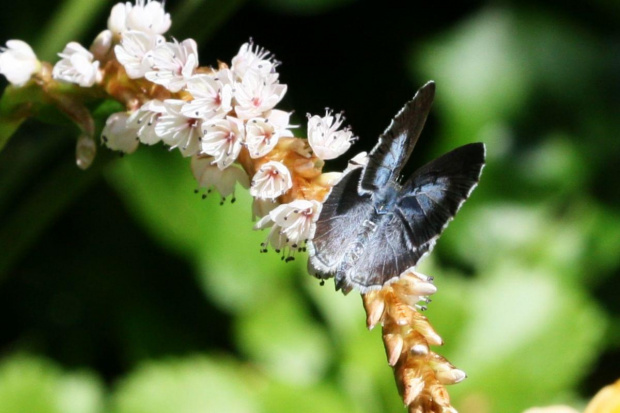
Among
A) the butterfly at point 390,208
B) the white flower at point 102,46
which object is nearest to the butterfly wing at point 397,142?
the butterfly at point 390,208

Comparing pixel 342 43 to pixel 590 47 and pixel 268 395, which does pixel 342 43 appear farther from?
pixel 268 395

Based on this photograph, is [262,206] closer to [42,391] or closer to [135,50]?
[135,50]

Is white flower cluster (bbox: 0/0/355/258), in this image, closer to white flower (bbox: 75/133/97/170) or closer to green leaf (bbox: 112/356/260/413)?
white flower (bbox: 75/133/97/170)

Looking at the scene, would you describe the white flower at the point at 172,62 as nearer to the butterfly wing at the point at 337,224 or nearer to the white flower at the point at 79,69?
the white flower at the point at 79,69

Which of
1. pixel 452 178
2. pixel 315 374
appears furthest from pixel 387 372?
pixel 452 178

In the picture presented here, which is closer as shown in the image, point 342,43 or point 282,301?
point 282,301
